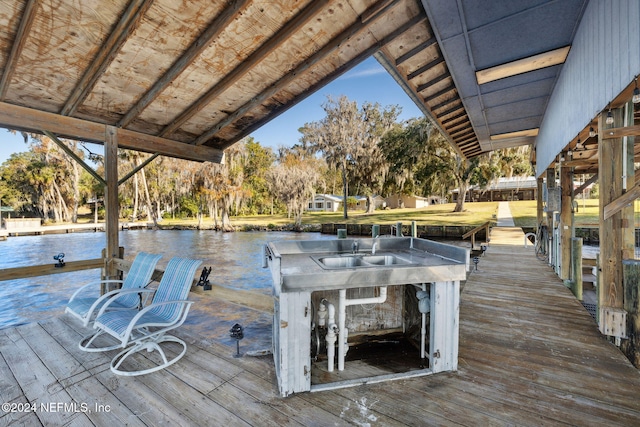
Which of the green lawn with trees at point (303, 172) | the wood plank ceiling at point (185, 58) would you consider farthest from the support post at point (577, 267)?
the green lawn with trees at point (303, 172)

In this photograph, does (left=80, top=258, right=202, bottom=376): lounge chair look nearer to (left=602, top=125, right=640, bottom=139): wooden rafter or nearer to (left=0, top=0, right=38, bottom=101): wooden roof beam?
(left=0, top=0, right=38, bottom=101): wooden roof beam

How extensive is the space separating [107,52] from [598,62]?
4.58 meters

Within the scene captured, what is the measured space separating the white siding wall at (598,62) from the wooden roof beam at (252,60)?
7.38ft

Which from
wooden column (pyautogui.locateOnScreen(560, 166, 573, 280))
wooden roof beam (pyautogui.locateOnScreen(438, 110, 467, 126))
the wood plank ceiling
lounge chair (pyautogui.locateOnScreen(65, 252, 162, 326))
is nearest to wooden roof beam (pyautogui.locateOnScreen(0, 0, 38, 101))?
the wood plank ceiling

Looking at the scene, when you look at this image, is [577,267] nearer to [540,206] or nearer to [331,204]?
[540,206]

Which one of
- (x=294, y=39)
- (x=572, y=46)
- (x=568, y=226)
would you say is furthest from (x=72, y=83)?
(x=568, y=226)

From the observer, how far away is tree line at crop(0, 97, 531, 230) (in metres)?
18.9

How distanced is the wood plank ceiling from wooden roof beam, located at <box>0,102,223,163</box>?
1 cm

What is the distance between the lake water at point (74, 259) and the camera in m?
6.24

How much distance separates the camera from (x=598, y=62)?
2.71m

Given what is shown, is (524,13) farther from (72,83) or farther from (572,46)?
(72,83)

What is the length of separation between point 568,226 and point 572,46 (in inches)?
122

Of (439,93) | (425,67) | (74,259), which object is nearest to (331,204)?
(74,259)

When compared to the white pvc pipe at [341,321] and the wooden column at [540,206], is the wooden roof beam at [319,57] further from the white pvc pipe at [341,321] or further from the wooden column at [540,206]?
the wooden column at [540,206]
